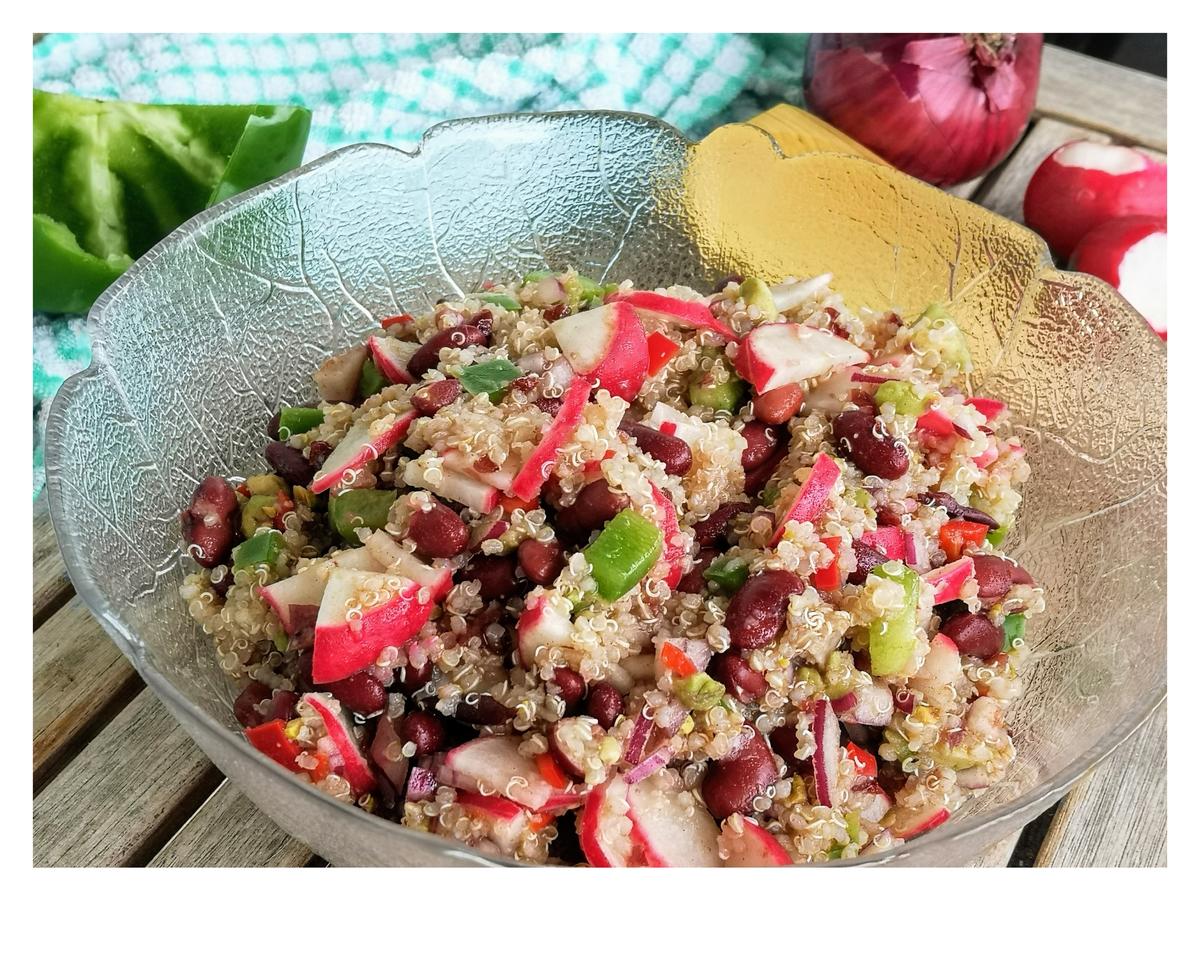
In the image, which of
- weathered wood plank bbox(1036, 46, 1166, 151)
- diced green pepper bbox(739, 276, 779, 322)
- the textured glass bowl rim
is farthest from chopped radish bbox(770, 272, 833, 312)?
weathered wood plank bbox(1036, 46, 1166, 151)

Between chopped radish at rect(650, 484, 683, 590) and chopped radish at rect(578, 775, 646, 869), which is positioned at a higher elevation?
chopped radish at rect(650, 484, 683, 590)

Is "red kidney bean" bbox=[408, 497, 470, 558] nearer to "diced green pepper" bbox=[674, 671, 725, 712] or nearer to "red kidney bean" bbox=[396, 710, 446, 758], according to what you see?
"red kidney bean" bbox=[396, 710, 446, 758]

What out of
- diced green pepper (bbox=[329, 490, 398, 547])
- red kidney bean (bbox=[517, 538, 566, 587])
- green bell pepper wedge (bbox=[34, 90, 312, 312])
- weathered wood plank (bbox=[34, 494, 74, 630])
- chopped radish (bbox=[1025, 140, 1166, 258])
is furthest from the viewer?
chopped radish (bbox=[1025, 140, 1166, 258])

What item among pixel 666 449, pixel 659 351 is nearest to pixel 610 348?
pixel 659 351

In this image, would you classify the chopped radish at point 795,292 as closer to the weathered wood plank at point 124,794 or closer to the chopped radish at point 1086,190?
the chopped radish at point 1086,190

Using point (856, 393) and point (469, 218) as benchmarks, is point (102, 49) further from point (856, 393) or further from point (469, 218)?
point (856, 393)

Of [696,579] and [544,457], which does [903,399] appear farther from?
[544,457]

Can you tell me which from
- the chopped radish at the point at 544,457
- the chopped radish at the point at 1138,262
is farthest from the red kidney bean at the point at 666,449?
the chopped radish at the point at 1138,262
